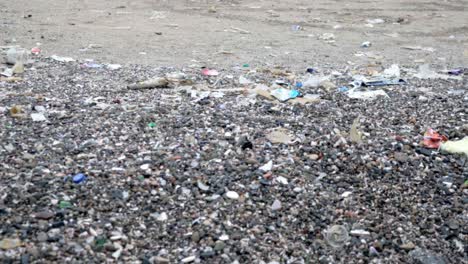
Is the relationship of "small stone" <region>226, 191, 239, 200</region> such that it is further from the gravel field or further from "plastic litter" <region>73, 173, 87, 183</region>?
"plastic litter" <region>73, 173, 87, 183</region>

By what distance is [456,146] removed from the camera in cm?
273

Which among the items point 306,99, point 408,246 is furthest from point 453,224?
point 306,99

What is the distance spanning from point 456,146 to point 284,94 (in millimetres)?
1379

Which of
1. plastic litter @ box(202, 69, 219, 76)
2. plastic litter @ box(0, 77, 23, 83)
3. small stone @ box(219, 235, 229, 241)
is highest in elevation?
plastic litter @ box(0, 77, 23, 83)

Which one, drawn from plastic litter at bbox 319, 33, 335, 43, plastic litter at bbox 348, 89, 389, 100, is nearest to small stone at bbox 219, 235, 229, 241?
plastic litter at bbox 348, 89, 389, 100

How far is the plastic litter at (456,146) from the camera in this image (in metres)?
2.69

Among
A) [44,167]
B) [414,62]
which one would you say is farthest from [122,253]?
[414,62]

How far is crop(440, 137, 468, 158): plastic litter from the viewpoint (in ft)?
8.82

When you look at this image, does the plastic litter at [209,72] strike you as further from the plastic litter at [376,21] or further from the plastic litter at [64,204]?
the plastic litter at [376,21]

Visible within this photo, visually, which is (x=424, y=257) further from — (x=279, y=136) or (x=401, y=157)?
(x=279, y=136)

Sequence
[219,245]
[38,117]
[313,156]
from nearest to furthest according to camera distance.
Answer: [219,245], [313,156], [38,117]

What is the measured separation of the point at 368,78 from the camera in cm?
439

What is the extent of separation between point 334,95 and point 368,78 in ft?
2.53

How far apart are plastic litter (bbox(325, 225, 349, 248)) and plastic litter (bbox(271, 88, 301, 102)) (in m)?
1.70
